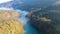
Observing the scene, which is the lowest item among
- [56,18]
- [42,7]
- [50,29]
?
[50,29]

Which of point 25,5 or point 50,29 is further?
point 25,5

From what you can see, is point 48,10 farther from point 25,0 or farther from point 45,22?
point 25,0

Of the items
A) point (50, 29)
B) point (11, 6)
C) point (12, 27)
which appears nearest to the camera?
point (50, 29)

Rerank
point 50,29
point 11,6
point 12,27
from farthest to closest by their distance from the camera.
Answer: point 11,6 < point 12,27 < point 50,29

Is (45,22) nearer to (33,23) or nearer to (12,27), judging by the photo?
(33,23)

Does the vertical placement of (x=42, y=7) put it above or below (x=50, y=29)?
above

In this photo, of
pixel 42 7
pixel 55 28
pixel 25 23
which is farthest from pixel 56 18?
pixel 25 23

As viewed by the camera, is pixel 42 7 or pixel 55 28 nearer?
pixel 55 28

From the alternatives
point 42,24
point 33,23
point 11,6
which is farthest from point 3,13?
point 42,24

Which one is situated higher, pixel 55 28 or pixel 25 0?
pixel 25 0
